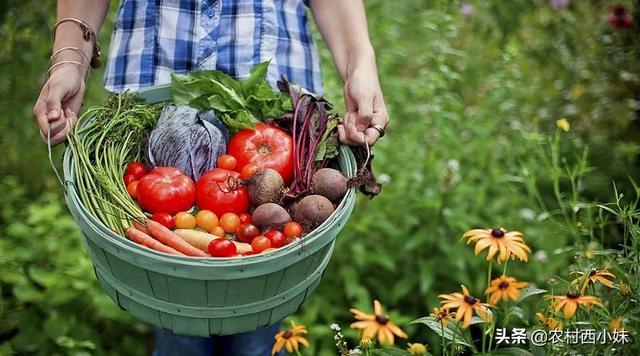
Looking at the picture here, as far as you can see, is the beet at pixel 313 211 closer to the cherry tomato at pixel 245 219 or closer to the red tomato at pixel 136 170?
the cherry tomato at pixel 245 219

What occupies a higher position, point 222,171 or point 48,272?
point 222,171

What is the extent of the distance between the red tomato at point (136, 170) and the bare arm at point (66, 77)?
5.9 inches

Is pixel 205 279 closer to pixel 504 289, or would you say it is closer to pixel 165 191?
pixel 165 191

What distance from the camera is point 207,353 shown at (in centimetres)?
202

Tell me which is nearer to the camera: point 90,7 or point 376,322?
point 376,322

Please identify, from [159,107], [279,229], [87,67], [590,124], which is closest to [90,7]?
[87,67]

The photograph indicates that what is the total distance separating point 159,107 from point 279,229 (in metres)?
0.45

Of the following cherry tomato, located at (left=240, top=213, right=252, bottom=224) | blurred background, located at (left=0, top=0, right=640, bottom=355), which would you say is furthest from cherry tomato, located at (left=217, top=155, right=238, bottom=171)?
blurred background, located at (left=0, top=0, right=640, bottom=355)

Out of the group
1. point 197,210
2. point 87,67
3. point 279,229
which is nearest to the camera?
point 279,229

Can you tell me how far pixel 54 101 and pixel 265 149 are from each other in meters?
0.43

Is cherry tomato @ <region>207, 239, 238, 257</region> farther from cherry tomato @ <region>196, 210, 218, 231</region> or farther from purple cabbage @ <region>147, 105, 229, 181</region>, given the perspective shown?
purple cabbage @ <region>147, 105, 229, 181</region>

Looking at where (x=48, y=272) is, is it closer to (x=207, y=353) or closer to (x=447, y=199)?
(x=207, y=353)

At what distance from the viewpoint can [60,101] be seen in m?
1.55

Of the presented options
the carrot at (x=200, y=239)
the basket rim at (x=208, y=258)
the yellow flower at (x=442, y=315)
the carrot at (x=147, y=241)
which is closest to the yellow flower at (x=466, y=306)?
the yellow flower at (x=442, y=315)
